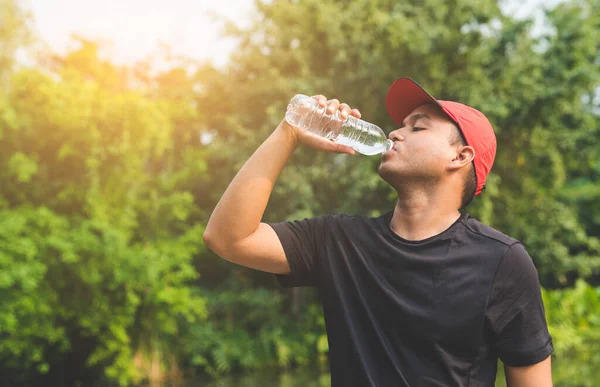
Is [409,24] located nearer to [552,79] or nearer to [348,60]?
[348,60]

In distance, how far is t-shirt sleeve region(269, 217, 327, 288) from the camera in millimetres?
2133

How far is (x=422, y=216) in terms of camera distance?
2.11 metres

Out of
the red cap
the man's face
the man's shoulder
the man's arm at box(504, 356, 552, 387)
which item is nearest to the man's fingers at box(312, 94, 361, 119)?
the man's face

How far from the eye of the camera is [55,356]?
12.2 meters

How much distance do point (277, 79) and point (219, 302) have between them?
5469 millimetres

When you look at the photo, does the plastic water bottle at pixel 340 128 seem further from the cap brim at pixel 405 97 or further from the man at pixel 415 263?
the man at pixel 415 263

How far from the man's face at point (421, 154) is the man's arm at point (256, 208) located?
0.16 m

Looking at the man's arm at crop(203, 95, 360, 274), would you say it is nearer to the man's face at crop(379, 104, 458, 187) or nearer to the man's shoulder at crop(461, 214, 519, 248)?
the man's face at crop(379, 104, 458, 187)

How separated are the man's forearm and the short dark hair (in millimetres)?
642

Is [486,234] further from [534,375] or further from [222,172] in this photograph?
[222,172]

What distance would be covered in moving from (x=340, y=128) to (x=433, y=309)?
137 centimetres

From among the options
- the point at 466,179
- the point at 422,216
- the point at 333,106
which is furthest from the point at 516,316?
the point at 333,106

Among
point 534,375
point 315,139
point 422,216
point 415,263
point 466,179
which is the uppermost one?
point 315,139

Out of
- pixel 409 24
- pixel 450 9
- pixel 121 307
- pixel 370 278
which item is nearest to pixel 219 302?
pixel 121 307
